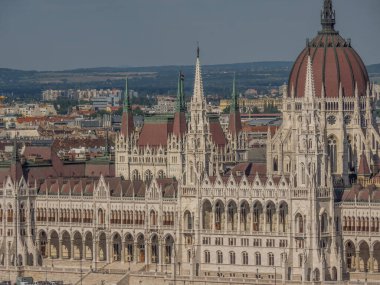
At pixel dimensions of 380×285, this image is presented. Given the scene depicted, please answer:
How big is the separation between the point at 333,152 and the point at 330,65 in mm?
7271

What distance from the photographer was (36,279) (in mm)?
172625

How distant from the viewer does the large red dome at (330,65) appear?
177250mm

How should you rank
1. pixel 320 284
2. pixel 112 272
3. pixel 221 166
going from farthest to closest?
pixel 221 166
pixel 112 272
pixel 320 284

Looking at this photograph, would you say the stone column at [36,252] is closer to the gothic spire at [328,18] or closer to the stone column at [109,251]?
the stone column at [109,251]

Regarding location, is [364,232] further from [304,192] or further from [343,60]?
[343,60]

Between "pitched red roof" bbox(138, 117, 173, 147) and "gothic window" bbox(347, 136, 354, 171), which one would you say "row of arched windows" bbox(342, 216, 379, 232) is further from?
"pitched red roof" bbox(138, 117, 173, 147)

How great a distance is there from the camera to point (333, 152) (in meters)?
177

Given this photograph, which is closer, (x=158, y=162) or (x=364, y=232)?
(x=364, y=232)

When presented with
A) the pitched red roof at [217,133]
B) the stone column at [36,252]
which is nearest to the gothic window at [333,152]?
the pitched red roof at [217,133]

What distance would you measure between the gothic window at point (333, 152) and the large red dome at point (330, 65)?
146 inches

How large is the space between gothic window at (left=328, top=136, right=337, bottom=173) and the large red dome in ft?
12.1

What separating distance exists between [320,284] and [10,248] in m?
33.0

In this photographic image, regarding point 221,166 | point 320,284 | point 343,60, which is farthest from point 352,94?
point 320,284

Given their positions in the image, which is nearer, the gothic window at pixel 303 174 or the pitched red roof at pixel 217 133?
the gothic window at pixel 303 174
